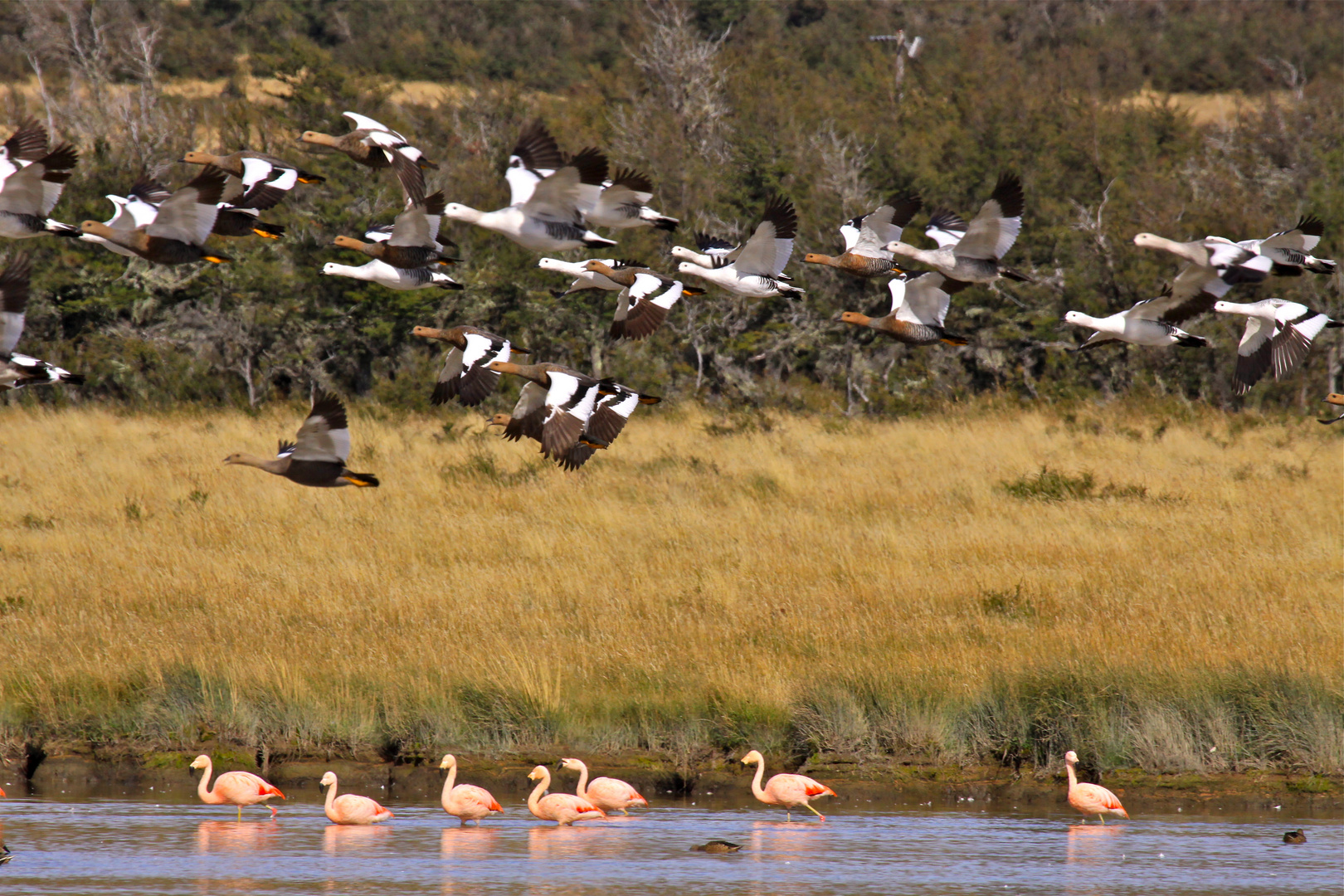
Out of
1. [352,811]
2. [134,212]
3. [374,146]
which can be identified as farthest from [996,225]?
[134,212]

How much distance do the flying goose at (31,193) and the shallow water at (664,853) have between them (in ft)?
12.4

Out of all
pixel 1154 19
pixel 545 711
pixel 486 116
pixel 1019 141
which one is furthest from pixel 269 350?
pixel 1154 19

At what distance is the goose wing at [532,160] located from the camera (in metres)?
11.1

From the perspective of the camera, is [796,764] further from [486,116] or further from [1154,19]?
[1154,19]

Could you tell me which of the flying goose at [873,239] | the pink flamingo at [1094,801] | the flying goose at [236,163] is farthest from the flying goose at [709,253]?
the pink flamingo at [1094,801]

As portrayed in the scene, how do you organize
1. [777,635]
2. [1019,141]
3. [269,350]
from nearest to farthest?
1. [777,635]
2. [269,350]
3. [1019,141]

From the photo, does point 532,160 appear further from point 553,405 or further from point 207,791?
point 207,791

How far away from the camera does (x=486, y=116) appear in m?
40.5

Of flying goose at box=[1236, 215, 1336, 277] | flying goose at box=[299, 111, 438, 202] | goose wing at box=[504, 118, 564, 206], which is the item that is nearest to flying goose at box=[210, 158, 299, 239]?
flying goose at box=[299, 111, 438, 202]

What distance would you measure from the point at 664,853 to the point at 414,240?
447 centimetres

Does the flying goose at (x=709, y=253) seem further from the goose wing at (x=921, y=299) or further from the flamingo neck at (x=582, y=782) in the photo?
the flamingo neck at (x=582, y=782)

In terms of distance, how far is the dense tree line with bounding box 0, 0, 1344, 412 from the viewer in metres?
28.6

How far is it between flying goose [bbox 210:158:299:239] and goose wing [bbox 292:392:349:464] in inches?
46.9

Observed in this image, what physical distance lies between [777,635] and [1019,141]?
78.7 ft
